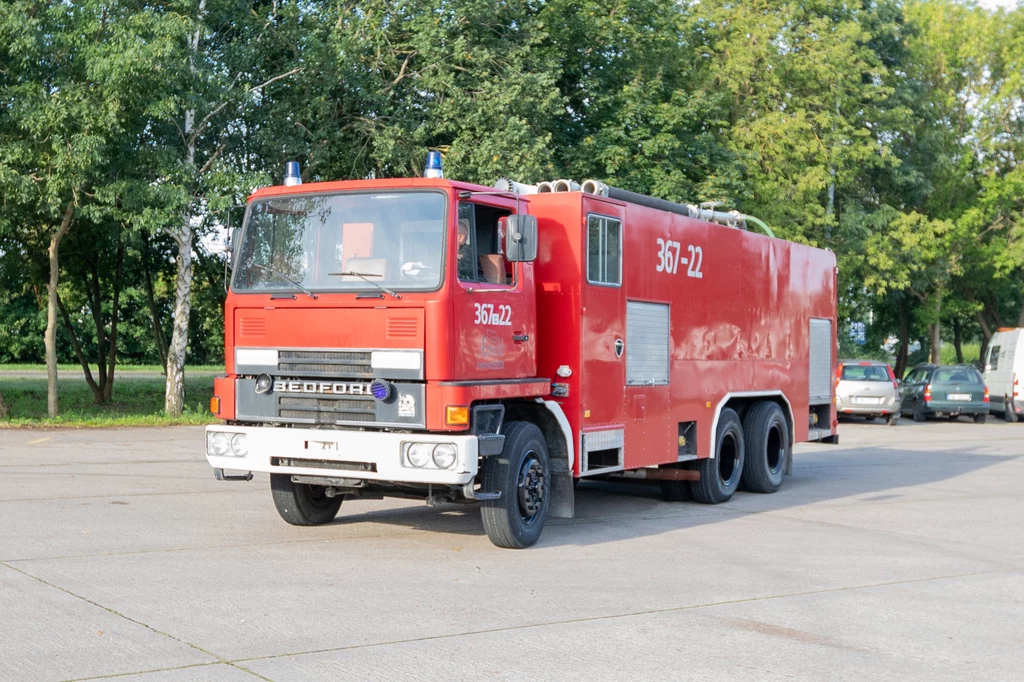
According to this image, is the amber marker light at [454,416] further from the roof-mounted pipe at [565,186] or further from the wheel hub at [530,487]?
the roof-mounted pipe at [565,186]

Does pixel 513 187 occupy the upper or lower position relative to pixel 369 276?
upper

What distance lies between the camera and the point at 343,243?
31.2ft

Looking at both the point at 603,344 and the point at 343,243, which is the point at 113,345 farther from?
the point at 343,243

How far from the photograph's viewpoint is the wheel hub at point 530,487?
988 cm

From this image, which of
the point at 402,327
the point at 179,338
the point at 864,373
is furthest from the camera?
the point at 864,373

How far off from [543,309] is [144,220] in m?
12.6

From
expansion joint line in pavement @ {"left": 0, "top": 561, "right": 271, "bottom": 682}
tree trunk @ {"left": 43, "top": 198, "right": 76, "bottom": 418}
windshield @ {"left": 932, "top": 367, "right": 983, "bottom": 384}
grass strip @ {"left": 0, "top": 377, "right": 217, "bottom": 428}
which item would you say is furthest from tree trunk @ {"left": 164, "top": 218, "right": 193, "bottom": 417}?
windshield @ {"left": 932, "top": 367, "right": 983, "bottom": 384}

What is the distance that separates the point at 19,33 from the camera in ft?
64.4

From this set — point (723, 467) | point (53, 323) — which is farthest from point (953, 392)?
point (53, 323)

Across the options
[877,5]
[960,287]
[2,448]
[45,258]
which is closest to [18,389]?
[45,258]

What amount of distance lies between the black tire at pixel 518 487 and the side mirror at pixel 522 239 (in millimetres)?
1379

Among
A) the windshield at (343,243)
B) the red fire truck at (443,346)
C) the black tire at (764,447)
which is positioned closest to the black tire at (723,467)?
the black tire at (764,447)

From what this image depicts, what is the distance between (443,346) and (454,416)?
523 millimetres

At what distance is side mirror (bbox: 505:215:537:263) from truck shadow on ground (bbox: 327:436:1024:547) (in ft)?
8.28
